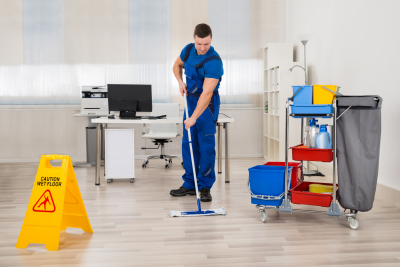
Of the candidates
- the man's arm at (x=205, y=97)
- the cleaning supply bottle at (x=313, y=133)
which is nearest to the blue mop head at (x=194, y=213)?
the man's arm at (x=205, y=97)

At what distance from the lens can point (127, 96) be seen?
4031 millimetres

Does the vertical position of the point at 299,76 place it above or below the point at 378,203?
above

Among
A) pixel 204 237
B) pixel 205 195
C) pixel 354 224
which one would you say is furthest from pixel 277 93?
pixel 204 237

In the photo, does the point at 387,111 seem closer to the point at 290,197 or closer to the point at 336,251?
the point at 290,197

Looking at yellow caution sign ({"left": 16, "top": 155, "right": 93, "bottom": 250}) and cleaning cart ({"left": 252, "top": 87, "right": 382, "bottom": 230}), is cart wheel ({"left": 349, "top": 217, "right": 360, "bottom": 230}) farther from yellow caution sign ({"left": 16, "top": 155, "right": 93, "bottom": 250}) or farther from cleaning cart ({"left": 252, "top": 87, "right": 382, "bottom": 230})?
yellow caution sign ({"left": 16, "top": 155, "right": 93, "bottom": 250})

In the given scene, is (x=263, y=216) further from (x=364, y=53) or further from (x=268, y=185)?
(x=364, y=53)

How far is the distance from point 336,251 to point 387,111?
1670mm

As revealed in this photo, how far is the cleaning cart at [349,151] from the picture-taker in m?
2.46

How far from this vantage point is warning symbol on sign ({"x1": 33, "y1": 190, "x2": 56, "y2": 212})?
2172mm

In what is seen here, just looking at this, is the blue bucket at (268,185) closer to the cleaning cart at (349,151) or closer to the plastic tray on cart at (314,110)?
the cleaning cart at (349,151)

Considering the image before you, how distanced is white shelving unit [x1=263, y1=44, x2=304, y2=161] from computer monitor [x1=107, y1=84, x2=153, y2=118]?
196 centimetres

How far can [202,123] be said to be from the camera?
321cm

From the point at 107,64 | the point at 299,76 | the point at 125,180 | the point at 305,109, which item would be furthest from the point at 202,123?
the point at 107,64

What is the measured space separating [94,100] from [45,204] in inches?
128
